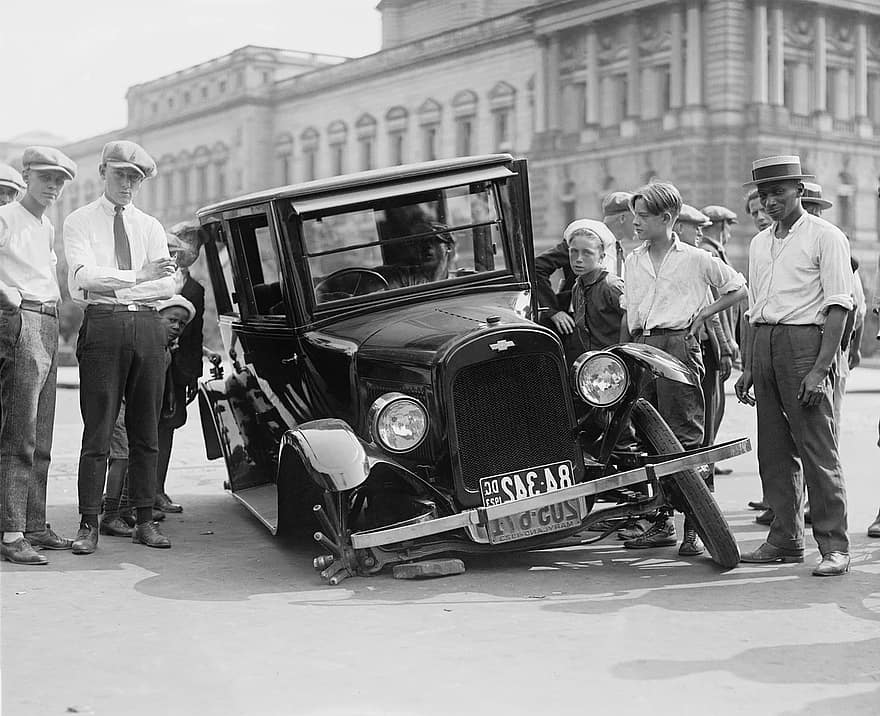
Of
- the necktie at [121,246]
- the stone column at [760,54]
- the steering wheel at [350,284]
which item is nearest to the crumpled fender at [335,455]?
the steering wheel at [350,284]

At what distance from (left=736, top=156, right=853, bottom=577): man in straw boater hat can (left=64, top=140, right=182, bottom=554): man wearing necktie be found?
3.10 meters

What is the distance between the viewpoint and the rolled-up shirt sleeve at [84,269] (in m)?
7.12

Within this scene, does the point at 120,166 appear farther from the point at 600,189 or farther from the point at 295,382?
the point at 600,189

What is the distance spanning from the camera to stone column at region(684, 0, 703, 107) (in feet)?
180

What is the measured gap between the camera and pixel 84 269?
7141 millimetres

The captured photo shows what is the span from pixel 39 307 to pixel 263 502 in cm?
186

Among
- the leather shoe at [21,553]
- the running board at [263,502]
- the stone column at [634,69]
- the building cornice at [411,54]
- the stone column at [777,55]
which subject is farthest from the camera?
the building cornice at [411,54]

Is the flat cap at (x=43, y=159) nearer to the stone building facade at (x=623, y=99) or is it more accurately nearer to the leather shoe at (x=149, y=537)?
the leather shoe at (x=149, y=537)

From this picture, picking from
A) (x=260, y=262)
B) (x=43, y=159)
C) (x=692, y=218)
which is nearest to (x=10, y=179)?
(x=43, y=159)

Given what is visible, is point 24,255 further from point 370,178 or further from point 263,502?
point 263,502

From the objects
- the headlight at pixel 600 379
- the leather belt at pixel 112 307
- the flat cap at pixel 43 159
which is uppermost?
the flat cap at pixel 43 159

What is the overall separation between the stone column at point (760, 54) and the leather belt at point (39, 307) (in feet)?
163

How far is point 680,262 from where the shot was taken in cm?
743

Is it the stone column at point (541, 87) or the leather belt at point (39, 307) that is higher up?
the stone column at point (541, 87)
